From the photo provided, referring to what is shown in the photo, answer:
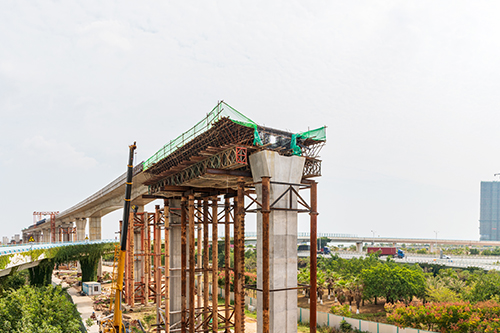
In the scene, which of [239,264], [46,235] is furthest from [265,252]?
[46,235]

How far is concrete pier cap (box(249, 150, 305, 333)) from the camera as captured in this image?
23.3m

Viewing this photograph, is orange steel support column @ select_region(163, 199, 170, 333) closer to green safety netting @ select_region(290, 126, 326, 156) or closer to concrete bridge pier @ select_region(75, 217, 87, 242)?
green safety netting @ select_region(290, 126, 326, 156)

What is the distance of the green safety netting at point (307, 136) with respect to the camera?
2629 centimetres

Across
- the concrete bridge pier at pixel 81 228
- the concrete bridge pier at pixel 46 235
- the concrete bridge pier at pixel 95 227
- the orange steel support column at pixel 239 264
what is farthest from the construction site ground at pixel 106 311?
the concrete bridge pier at pixel 46 235

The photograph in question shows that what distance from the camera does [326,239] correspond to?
528ft

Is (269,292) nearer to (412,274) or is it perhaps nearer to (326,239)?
(412,274)

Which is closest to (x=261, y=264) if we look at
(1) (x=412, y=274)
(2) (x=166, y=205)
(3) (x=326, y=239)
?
(2) (x=166, y=205)

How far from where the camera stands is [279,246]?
23.7 m

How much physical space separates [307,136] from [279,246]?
7872 mm

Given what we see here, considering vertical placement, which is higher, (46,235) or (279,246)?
(279,246)

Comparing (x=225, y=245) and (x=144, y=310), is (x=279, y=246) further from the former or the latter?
(x=144, y=310)

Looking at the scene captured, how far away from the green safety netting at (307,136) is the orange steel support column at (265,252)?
4.16 m

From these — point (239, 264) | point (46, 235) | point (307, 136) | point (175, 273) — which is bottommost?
point (46, 235)

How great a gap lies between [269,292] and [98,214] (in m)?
69.6
